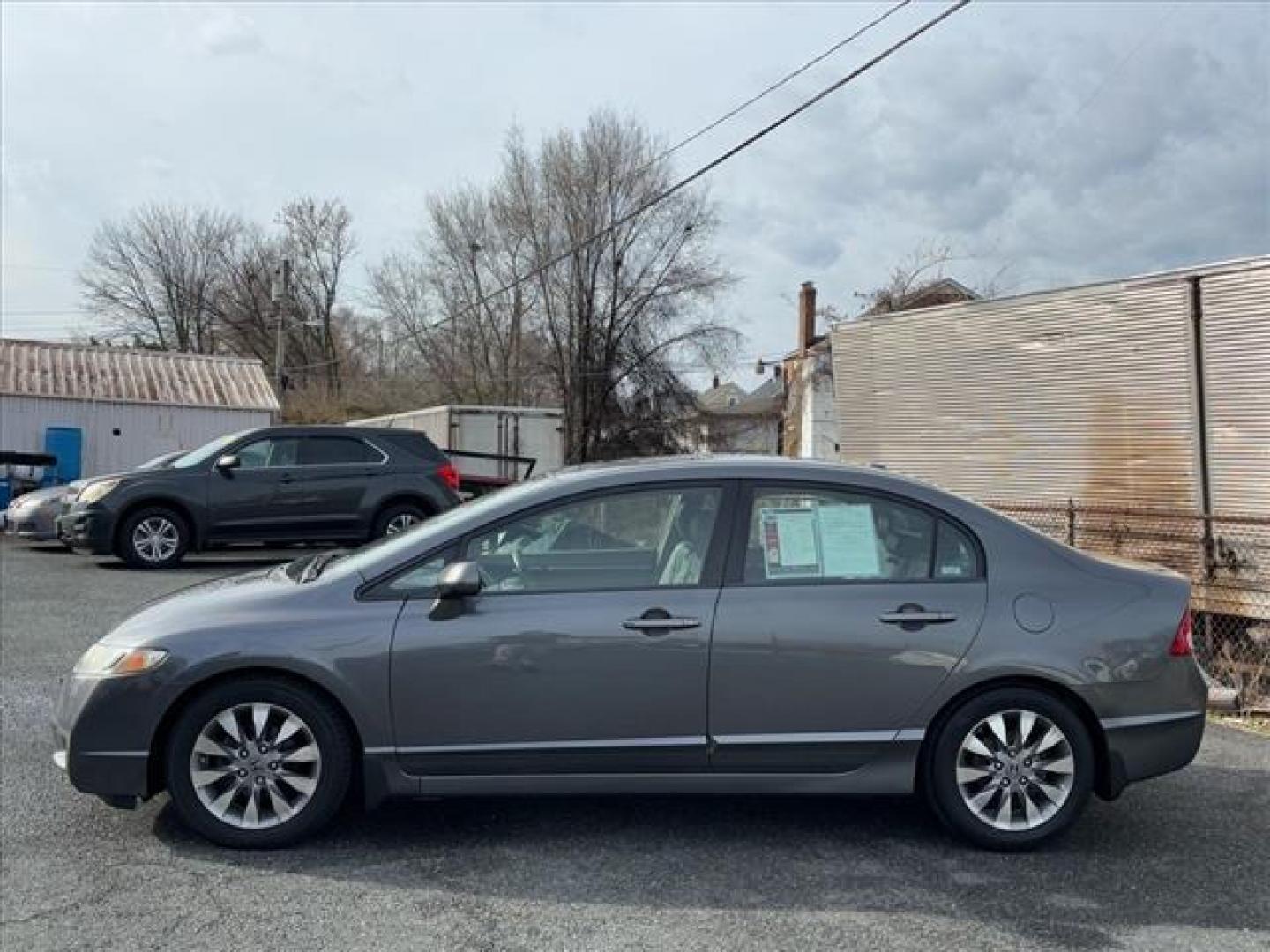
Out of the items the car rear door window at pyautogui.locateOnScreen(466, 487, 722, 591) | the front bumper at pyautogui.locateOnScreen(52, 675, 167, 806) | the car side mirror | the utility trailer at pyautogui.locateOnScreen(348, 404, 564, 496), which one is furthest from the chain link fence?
the utility trailer at pyautogui.locateOnScreen(348, 404, 564, 496)

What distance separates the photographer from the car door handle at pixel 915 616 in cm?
413

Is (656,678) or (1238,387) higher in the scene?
(1238,387)

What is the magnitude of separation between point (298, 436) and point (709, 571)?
9.57 metres

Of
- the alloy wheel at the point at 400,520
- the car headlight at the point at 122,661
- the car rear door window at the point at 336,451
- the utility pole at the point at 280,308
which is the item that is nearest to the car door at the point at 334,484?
the car rear door window at the point at 336,451

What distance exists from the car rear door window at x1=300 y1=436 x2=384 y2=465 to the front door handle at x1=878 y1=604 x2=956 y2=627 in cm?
973

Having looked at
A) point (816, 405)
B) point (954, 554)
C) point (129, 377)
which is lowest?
point (954, 554)

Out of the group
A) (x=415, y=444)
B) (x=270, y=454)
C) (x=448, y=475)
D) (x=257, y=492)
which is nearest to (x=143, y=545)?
Result: (x=257, y=492)

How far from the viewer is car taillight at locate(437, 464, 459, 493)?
43.1 feet

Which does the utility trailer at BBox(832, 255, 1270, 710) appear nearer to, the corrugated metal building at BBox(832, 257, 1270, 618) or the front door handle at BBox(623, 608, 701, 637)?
the corrugated metal building at BBox(832, 257, 1270, 618)

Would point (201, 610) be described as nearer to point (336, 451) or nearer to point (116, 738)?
point (116, 738)

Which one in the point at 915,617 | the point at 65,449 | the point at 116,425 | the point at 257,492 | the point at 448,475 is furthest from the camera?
the point at 116,425

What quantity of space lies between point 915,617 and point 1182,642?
1.11 m

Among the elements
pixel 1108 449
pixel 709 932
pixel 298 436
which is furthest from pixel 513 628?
pixel 298 436

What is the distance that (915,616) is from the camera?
4.14 meters
